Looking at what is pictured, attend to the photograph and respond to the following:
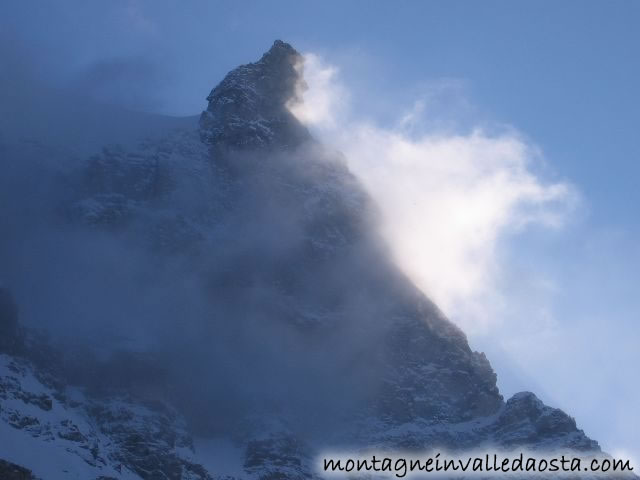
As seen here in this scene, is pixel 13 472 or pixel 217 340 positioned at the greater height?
pixel 217 340

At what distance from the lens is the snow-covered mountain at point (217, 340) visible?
140025 mm

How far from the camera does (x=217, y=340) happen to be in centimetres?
17225

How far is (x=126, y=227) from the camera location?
183 meters

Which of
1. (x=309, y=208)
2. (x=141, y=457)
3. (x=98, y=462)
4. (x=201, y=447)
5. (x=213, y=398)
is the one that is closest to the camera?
(x=98, y=462)

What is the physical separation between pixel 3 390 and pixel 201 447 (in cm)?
3640

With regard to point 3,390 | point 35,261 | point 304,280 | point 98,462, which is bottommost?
point 98,462

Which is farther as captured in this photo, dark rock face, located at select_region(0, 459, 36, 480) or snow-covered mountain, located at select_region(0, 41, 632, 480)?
snow-covered mountain, located at select_region(0, 41, 632, 480)

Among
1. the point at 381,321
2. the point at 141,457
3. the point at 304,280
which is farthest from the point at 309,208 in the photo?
the point at 141,457

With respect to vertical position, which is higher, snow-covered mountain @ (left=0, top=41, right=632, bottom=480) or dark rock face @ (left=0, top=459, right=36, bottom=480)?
snow-covered mountain @ (left=0, top=41, right=632, bottom=480)

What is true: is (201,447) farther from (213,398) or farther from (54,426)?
(54,426)

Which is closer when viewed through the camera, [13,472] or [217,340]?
[13,472]

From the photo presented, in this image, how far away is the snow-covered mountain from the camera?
5513 inches

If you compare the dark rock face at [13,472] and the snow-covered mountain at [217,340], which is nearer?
the dark rock face at [13,472]

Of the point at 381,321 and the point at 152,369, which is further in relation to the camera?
the point at 381,321
